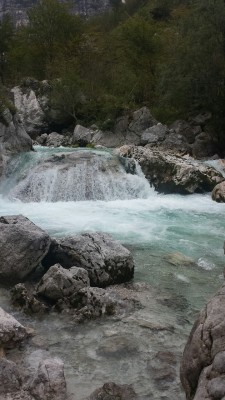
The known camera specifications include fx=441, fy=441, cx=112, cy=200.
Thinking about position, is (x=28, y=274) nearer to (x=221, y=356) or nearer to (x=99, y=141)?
(x=221, y=356)

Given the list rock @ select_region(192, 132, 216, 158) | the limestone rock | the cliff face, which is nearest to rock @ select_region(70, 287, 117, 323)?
rock @ select_region(192, 132, 216, 158)

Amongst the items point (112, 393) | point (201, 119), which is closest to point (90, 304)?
point (112, 393)

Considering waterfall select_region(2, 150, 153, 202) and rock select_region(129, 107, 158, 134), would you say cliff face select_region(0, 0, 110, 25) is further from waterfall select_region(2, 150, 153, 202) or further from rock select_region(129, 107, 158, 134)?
waterfall select_region(2, 150, 153, 202)

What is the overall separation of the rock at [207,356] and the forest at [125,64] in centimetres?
2490

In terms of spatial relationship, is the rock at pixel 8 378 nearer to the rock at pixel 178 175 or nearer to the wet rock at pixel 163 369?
the wet rock at pixel 163 369

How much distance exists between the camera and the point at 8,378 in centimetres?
706

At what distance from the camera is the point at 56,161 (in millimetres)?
26828

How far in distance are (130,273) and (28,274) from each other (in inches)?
112

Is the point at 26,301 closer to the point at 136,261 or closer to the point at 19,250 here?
the point at 19,250

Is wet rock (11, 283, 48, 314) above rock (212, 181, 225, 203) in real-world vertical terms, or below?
above

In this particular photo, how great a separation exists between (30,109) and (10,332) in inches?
1580

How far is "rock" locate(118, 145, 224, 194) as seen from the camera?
86.4ft

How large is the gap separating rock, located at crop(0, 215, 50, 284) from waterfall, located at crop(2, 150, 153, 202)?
12.1 metres

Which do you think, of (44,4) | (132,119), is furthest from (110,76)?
(44,4)
